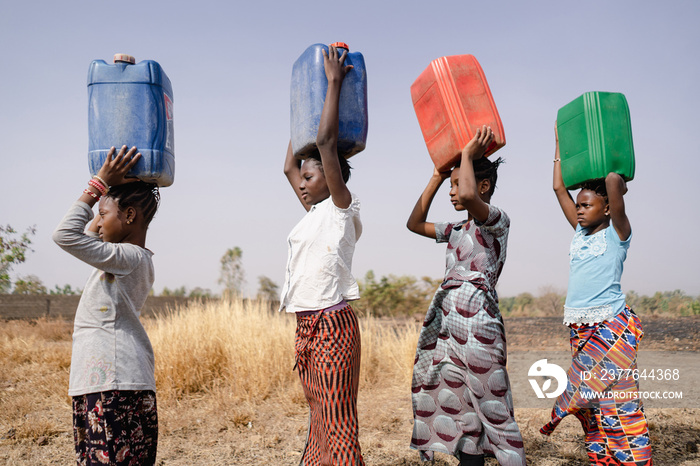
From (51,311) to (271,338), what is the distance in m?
10.1

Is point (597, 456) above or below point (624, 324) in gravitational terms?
below

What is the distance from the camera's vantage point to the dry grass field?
11.7ft

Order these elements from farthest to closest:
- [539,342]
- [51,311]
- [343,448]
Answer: [51,311], [539,342], [343,448]

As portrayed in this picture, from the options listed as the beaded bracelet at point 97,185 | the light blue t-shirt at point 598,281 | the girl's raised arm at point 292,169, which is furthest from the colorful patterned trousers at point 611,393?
the beaded bracelet at point 97,185

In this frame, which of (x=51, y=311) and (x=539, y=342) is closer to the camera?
(x=539, y=342)

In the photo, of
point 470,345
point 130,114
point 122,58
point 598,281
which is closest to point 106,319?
point 130,114

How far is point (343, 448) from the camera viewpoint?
2139 mm

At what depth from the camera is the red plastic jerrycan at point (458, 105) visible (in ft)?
8.20

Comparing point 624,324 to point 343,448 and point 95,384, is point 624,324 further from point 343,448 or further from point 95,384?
point 95,384

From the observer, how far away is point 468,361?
7.93 feet

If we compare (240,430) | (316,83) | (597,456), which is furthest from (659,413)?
(316,83)

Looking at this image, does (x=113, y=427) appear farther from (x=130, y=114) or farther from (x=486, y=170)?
(x=486, y=170)

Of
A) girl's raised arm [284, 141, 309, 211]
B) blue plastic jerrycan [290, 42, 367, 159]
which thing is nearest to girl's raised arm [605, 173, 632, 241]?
blue plastic jerrycan [290, 42, 367, 159]

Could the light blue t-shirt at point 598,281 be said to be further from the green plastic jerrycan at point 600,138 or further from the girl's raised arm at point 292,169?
the girl's raised arm at point 292,169
